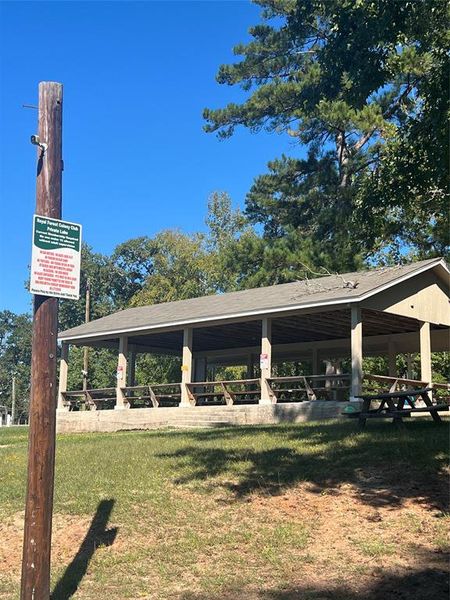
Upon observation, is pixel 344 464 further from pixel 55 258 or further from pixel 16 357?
pixel 16 357

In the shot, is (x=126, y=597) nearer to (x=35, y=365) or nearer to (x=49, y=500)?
(x=49, y=500)

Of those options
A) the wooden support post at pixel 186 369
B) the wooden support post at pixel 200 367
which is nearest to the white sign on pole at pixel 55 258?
the wooden support post at pixel 186 369

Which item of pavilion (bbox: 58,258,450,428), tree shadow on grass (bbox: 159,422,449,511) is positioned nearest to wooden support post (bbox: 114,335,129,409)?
pavilion (bbox: 58,258,450,428)

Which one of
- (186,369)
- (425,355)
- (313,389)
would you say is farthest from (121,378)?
(425,355)

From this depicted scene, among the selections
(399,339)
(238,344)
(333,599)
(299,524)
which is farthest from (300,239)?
(333,599)

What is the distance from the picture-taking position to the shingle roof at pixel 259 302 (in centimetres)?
1783

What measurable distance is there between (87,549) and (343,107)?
57.9 feet

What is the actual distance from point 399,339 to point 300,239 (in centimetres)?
753

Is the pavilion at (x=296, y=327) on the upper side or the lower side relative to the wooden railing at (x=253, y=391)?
upper

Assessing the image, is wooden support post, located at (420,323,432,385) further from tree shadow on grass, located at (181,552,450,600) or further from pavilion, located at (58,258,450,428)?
tree shadow on grass, located at (181,552,450,600)

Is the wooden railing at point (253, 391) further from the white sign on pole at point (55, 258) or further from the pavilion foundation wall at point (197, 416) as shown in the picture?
the white sign on pole at point (55, 258)

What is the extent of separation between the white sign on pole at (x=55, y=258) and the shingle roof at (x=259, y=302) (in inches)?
388

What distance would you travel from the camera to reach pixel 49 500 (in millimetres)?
5027

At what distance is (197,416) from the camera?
66.0 ft
